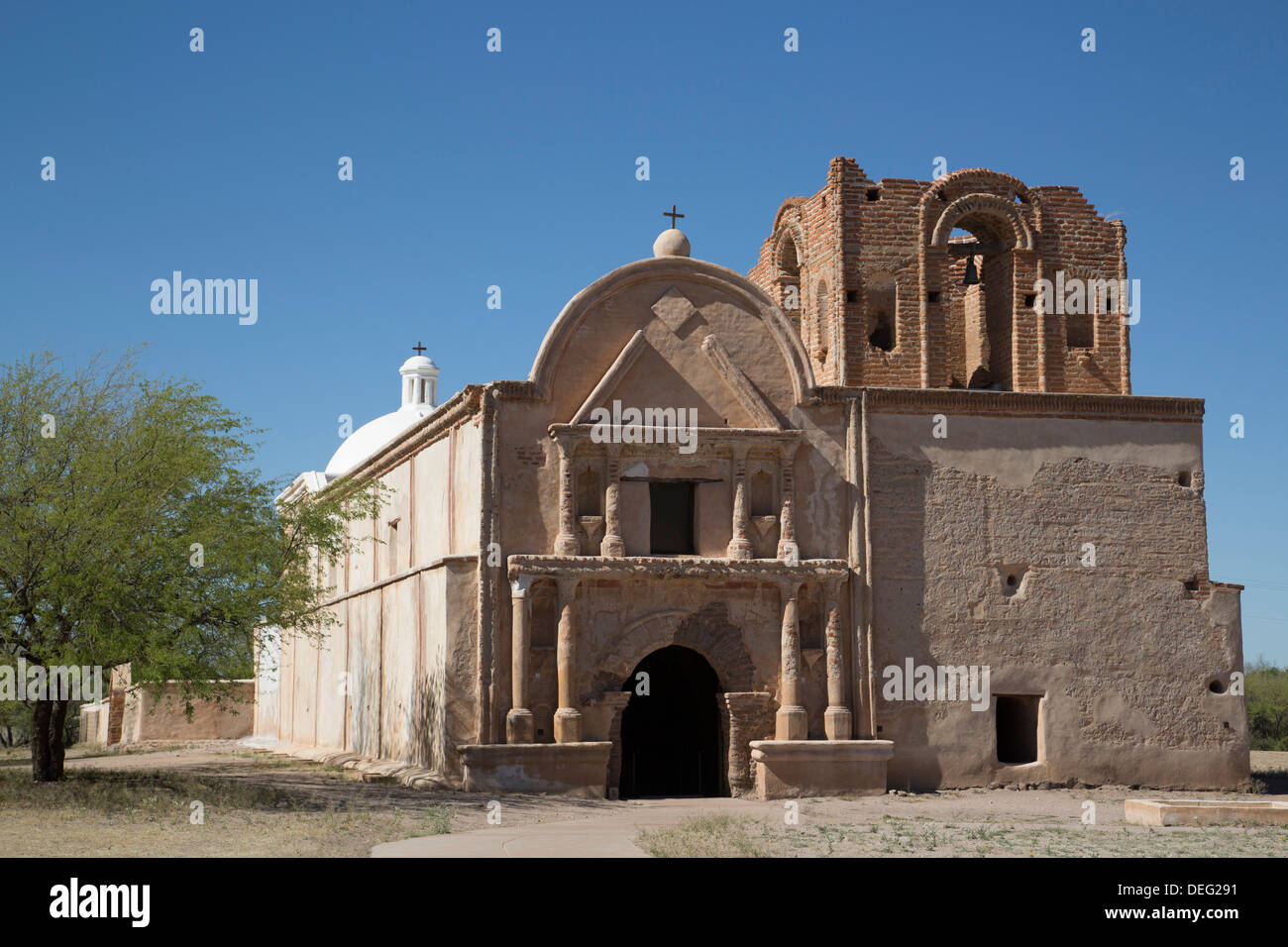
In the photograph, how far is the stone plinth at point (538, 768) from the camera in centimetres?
1914

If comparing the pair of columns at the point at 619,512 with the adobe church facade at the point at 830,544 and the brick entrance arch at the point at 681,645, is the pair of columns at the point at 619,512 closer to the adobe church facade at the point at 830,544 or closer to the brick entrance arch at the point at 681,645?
the adobe church facade at the point at 830,544

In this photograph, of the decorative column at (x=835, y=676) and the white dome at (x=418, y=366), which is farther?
the white dome at (x=418, y=366)

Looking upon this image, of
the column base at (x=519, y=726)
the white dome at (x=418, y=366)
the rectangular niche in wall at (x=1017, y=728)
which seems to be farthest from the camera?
the white dome at (x=418, y=366)

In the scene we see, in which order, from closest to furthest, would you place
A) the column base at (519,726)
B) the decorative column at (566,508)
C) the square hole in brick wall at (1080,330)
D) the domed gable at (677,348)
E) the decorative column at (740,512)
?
the column base at (519,726) → the decorative column at (566,508) → the decorative column at (740,512) → the domed gable at (677,348) → the square hole in brick wall at (1080,330)

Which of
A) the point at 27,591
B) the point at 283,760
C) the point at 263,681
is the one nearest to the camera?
the point at 27,591

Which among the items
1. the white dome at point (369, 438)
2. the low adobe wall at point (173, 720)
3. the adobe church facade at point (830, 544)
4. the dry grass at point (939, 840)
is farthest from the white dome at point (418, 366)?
the dry grass at point (939, 840)

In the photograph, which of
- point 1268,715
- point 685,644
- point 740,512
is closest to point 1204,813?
point 685,644

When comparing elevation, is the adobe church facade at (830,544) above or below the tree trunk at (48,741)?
above

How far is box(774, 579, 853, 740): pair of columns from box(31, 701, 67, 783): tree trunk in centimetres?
979

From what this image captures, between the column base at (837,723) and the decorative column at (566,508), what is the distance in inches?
167
